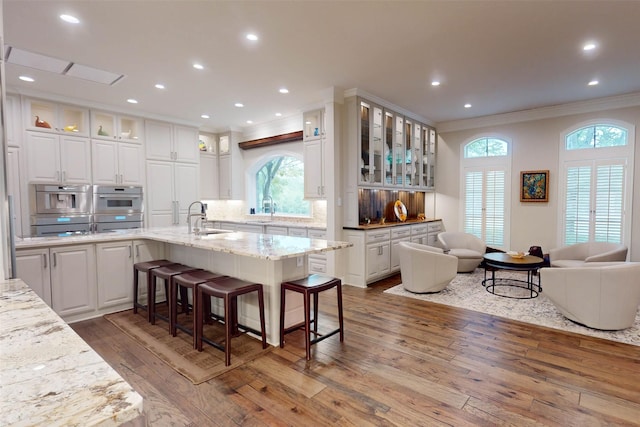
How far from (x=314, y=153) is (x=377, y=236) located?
69.1 inches

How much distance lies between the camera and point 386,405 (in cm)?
220

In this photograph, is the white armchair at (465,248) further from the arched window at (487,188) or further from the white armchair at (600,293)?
the white armchair at (600,293)

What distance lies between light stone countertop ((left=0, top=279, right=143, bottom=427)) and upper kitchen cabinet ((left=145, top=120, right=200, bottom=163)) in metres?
5.85

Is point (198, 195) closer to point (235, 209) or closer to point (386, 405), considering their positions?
point (235, 209)

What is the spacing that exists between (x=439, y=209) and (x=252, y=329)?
5.53 meters

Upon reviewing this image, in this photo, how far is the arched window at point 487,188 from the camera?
661 centimetres

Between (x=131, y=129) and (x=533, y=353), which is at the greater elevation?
(x=131, y=129)

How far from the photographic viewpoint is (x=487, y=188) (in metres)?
6.78

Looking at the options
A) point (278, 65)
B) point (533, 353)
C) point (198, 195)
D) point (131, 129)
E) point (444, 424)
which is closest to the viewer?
point (444, 424)

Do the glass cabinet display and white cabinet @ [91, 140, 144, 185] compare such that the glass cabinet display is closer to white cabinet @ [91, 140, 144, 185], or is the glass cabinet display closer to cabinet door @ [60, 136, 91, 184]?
white cabinet @ [91, 140, 144, 185]

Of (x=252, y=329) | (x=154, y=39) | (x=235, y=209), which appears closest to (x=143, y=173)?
(x=235, y=209)

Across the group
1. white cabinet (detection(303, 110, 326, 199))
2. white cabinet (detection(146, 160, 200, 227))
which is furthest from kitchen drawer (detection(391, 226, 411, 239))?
white cabinet (detection(146, 160, 200, 227))

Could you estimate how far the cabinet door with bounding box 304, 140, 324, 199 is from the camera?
18.1 feet

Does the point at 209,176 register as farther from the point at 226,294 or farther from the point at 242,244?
the point at 226,294
